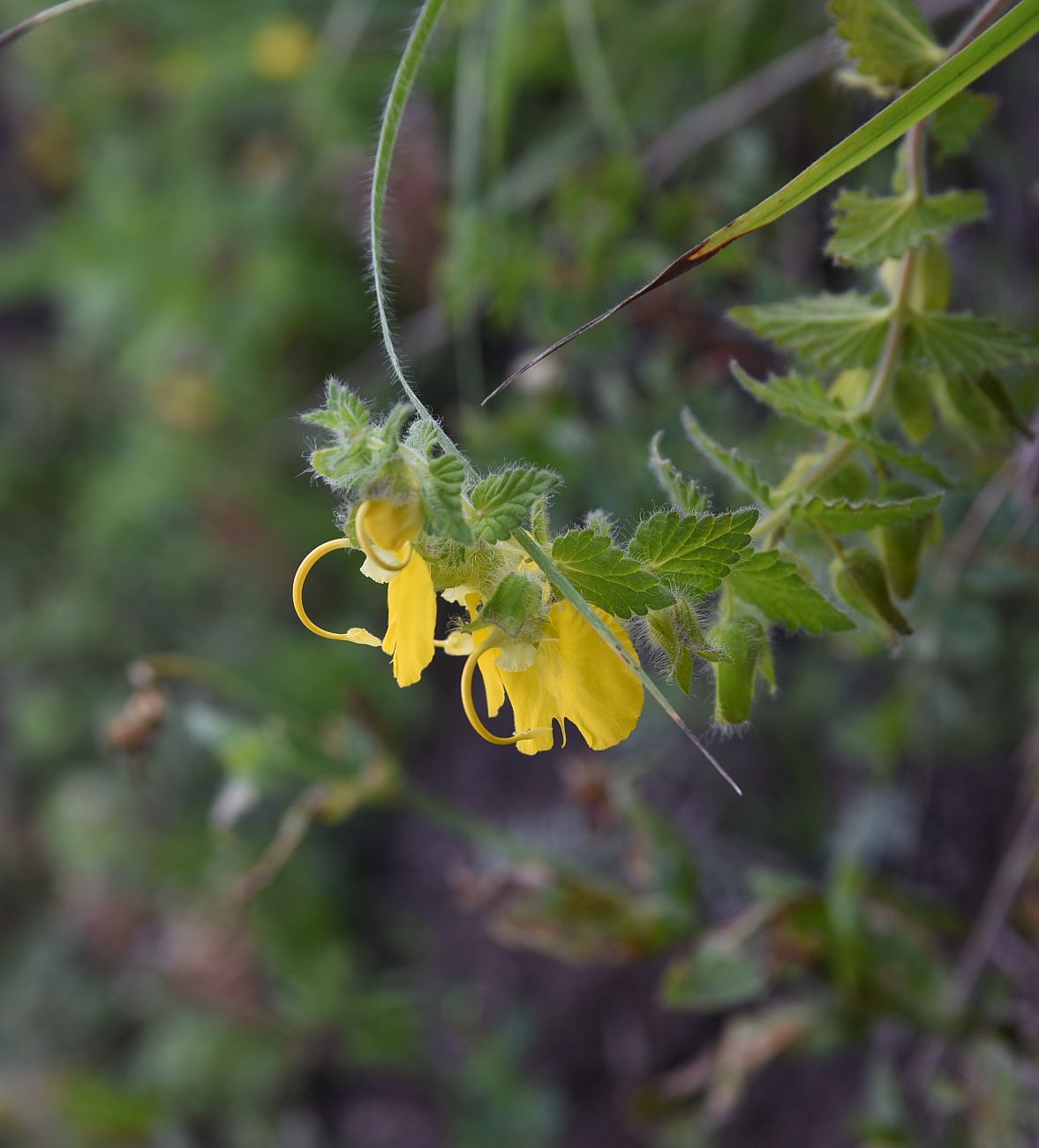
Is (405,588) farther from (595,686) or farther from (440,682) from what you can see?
(440,682)

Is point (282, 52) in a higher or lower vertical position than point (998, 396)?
higher

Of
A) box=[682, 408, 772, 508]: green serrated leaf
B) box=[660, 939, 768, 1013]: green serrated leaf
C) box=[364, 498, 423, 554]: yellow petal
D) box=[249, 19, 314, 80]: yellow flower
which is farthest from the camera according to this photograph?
box=[249, 19, 314, 80]: yellow flower

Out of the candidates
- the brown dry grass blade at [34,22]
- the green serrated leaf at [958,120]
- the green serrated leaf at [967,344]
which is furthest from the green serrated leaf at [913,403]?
the brown dry grass blade at [34,22]

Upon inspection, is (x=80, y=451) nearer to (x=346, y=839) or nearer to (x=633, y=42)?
(x=346, y=839)

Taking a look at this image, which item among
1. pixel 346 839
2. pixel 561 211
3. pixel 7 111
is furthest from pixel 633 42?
pixel 7 111

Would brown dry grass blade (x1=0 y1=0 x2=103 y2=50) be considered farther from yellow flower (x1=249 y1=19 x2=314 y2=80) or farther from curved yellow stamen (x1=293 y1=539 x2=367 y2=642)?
yellow flower (x1=249 y1=19 x2=314 y2=80)

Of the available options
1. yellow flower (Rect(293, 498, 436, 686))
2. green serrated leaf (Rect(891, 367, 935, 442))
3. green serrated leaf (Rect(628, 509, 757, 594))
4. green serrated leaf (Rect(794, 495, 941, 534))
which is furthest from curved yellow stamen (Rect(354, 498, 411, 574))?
green serrated leaf (Rect(891, 367, 935, 442))

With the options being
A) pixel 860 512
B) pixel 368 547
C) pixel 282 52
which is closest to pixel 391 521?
pixel 368 547
